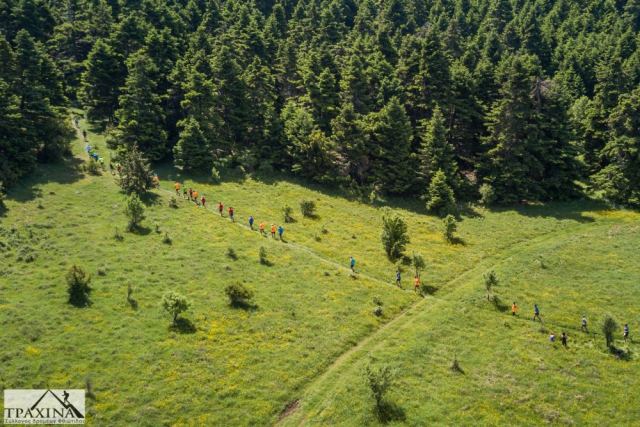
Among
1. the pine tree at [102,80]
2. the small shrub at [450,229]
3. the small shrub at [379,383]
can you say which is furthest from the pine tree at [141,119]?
the small shrub at [379,383]

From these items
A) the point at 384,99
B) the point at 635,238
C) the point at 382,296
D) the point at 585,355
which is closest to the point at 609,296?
the point at 585,355

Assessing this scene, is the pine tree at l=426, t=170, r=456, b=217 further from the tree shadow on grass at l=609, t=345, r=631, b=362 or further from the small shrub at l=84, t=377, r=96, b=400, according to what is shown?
the small shrub at l=84, t=377, r=96, b=400

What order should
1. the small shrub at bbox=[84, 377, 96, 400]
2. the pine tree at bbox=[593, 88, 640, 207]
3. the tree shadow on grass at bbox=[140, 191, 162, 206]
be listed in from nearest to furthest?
the small shrub at bbox=[84, 377, 96, 400] → the tree shadow on grass at bbox=[140, 191, 162, 206] → the pine tree at bbox=[593, 88, 640, 207]

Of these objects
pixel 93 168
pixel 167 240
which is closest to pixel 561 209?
pixel 167 240

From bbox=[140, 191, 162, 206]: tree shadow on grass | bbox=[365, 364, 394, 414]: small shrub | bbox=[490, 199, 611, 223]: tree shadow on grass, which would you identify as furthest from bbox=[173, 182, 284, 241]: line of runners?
bbox=[490, 199, 611, 223]: tree shadow on grass

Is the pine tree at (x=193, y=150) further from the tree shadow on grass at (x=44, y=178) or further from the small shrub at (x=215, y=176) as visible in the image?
the tree shadow on grass at (x=44, y=178)

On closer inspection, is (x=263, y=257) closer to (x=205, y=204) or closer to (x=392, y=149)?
(x=205, y=204)
